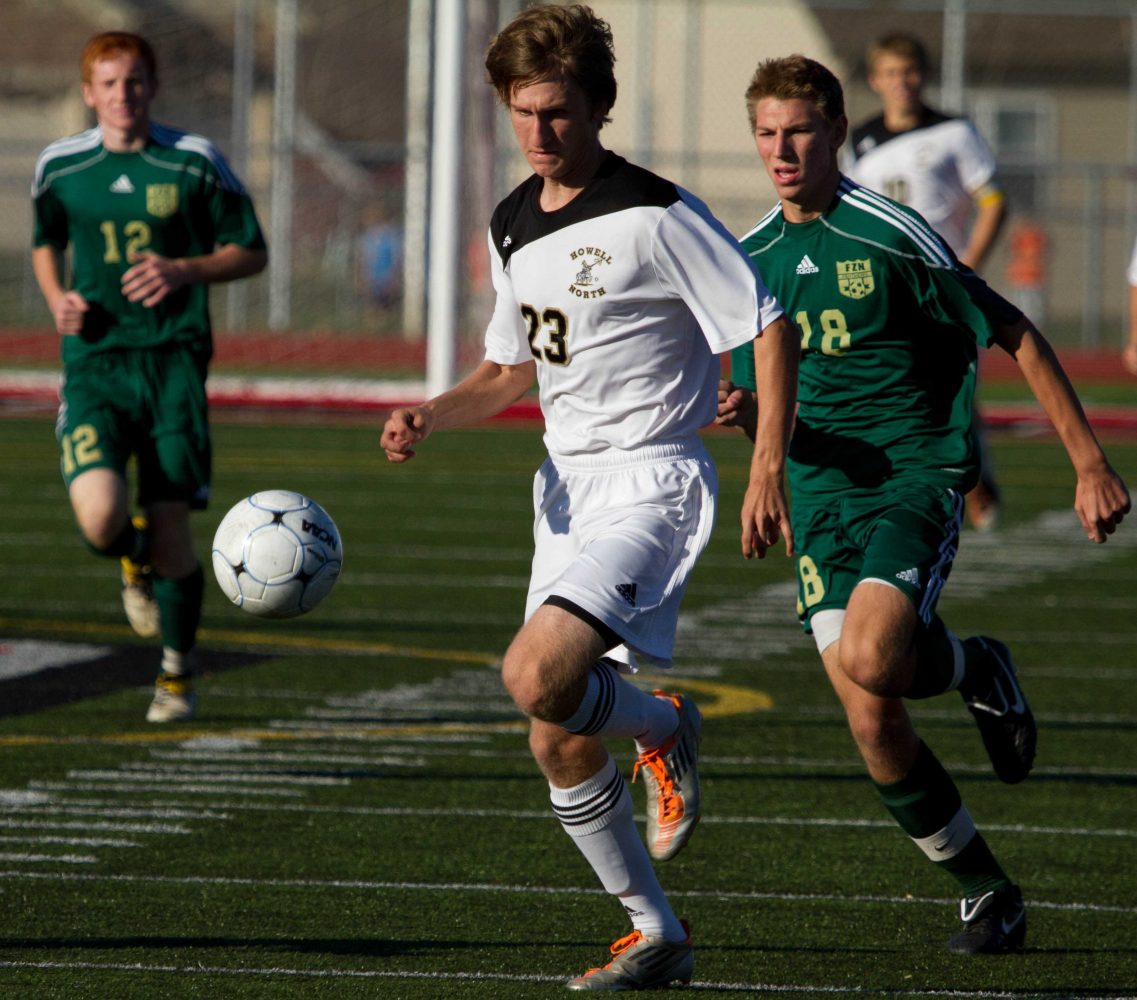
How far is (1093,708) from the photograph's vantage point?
27.2ft

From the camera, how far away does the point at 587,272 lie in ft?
16.1

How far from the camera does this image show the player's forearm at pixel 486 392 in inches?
204

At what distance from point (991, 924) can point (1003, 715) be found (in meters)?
0.78

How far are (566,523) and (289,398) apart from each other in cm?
1767

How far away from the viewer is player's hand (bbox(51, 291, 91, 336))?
7.85 metres

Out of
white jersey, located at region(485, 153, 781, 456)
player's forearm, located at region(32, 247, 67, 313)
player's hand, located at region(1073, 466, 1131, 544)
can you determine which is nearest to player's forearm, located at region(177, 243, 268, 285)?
player's forearm, located at region(32, 247, 67, 313)

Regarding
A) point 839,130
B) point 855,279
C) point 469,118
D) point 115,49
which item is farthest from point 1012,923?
point 469,118

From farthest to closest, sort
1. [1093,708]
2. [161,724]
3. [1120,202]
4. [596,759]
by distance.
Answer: [1120,202] < [1093,708] < [161,724] < [596,759]

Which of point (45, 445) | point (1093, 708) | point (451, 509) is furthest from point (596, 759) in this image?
point (45, 445)

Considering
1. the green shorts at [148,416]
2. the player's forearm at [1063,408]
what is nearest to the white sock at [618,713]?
the player's forearm at [1063,408]

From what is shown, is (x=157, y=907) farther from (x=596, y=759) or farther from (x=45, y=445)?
(x=45, y=445)

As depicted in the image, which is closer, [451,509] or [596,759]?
[596,759]

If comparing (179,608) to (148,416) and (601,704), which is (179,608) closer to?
(148,416)

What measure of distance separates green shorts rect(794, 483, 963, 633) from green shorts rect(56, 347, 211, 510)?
301 centimetres
